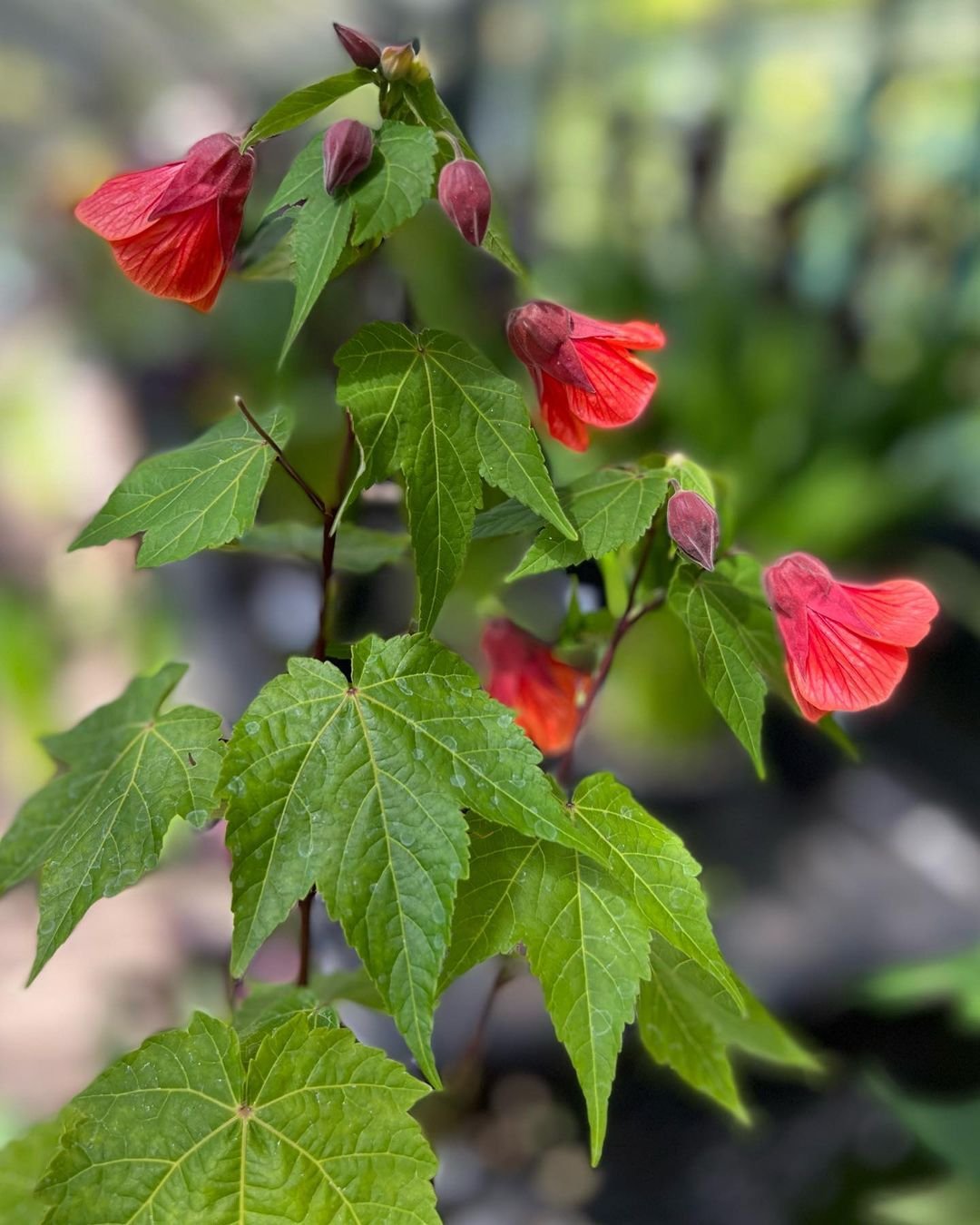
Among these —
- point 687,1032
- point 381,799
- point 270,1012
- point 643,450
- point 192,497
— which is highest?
point 192,497

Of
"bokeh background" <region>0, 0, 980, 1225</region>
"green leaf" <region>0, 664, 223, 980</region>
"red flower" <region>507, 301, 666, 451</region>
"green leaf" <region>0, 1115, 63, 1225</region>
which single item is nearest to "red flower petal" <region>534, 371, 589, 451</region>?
"red flower" <region>507, 301, 666, 451</region>

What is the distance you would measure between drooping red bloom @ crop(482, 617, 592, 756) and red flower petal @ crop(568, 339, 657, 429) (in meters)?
0.17

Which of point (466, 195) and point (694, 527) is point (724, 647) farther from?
point (466, 195)

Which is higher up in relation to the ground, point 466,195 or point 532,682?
point 466,195

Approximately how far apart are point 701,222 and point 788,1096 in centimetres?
174

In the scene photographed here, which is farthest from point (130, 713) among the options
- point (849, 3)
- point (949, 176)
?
point (849, 3)

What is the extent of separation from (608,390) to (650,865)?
0.71 feet

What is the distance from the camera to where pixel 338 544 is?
63 cm

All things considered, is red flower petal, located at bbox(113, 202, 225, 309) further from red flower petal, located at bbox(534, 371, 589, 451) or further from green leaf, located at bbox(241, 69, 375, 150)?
red flower petal, located at bbox(534, 371, 589, 451)

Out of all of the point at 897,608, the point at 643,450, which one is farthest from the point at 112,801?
the point at 643,450

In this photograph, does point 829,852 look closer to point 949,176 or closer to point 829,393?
point 829,393

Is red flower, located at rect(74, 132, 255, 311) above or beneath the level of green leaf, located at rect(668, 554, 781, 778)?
above

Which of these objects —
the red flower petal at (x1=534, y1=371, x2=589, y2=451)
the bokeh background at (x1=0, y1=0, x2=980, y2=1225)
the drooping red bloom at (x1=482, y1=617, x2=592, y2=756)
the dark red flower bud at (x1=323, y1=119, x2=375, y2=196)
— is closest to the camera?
the dark red flower bud at (x1=323, y1=119, x2=375, y2=196)

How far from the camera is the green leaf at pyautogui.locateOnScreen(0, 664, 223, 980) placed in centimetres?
44
